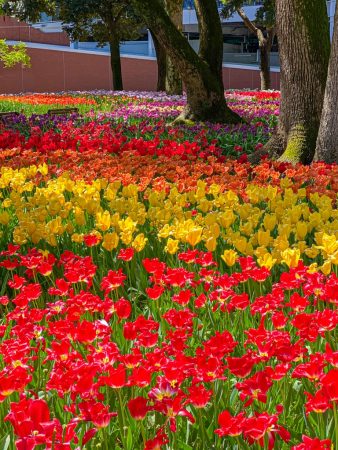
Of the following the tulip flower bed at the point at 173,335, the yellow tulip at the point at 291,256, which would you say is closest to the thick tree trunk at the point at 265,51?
the tulip flower bed at the point at 173,335

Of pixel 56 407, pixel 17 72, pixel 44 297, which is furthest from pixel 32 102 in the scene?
pixel 56 407

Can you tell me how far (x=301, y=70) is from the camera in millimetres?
9383

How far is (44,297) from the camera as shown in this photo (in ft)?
13.9

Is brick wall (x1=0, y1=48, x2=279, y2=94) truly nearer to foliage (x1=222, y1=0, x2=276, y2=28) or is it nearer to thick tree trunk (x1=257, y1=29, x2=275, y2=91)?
thick tree trunk (x1=257, y1=29, x2=275, y2=91)

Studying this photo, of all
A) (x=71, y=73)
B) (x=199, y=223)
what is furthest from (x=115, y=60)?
(x=199, y=223)

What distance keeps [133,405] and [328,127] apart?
6523mm

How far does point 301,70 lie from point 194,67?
15.2 ft

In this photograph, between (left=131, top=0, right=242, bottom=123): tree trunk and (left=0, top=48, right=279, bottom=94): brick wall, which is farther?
(left=0, top=48, right=279, bottom=94): brick wall

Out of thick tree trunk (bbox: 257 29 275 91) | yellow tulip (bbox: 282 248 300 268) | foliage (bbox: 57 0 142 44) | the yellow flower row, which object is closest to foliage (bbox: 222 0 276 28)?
thick tree trunk (bbox: 257 29 275 91)

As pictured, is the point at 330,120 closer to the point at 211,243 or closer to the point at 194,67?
the point at 211,243

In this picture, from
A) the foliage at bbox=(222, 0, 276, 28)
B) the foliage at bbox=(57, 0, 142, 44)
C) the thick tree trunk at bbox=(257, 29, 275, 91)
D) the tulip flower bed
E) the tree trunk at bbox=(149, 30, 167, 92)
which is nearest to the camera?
the tulip flower bed

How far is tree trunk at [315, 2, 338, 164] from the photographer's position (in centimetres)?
779

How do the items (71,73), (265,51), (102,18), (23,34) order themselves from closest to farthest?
(102,18) → (265,51) → (71,73) → (23,34)

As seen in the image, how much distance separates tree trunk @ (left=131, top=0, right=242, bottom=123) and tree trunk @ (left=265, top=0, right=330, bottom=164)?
4277mm
